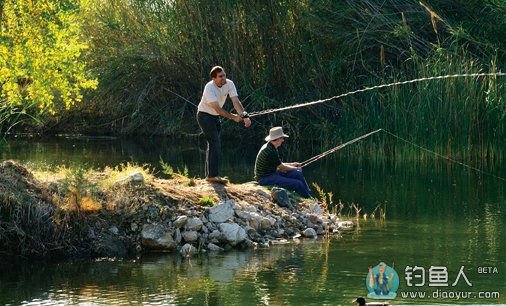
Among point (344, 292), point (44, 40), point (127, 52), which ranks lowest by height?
point (344, 292)

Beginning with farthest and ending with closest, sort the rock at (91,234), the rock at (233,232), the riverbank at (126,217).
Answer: the rock at (233,232)
the rock at (91,234)
the riverbank at (126,217)

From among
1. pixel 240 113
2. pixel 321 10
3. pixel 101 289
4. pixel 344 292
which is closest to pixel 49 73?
pixel 240 113

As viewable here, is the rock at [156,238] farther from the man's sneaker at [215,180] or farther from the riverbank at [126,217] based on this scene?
the man's sneaker at [215,180]

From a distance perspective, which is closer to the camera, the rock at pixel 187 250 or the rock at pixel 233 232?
the rock at pixel 187 250

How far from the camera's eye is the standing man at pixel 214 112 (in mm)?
16688

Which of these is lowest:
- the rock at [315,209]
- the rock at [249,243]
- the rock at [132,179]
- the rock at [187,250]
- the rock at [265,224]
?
the rock at [187,250]

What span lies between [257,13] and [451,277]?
63.4ft

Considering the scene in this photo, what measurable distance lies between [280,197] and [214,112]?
153cm

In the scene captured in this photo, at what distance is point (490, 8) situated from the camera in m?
29.2

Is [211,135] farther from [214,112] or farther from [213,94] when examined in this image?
[213,94]

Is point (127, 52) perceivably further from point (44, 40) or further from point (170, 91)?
point (44, 40)

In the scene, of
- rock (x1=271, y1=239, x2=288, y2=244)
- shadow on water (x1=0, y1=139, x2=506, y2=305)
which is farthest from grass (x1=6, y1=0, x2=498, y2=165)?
rock (x1=271, y1=239, x2=288, y2=244)

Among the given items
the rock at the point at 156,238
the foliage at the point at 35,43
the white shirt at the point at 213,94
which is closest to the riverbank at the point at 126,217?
the rock at the point at 156,238

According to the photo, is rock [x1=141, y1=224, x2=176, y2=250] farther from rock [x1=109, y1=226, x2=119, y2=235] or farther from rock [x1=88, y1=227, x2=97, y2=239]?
rock [x1=88, y1=227, x2=97, y2=239]
